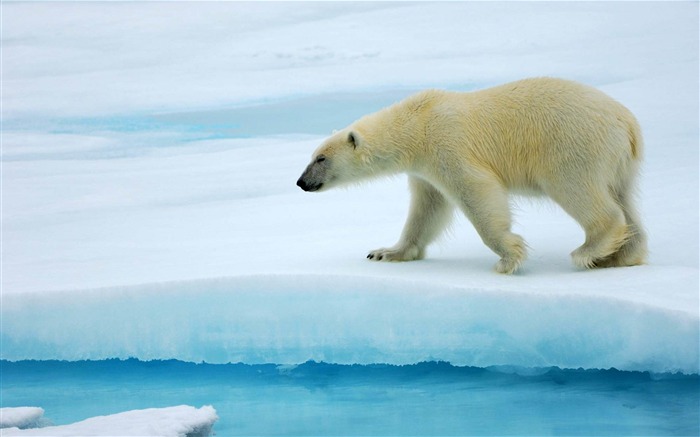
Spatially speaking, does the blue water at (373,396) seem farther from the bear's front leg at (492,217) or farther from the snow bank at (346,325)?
the bear's front leg at (492,217)

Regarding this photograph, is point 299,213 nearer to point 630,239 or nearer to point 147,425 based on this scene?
point 630,239

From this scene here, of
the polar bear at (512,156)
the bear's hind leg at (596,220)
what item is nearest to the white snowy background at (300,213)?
the bear's hind leg at (596,220)

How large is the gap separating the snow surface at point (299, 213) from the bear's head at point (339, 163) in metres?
0.46

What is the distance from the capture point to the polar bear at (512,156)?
4410 millimetres

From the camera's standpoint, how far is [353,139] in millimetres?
4641

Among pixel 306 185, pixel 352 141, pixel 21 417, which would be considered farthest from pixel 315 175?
pixel 21 417

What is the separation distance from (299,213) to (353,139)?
2.08 meters

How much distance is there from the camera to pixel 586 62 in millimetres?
12516

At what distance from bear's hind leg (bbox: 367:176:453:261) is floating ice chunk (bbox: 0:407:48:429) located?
199cm

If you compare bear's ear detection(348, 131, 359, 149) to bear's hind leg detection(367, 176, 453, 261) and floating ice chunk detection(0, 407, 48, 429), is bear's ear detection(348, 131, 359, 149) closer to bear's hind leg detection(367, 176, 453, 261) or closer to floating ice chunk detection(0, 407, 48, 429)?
bear's hind leg detection(367, 176, 453, 261)

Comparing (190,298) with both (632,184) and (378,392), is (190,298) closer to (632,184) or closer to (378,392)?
(378,392)

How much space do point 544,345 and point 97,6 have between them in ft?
56.7

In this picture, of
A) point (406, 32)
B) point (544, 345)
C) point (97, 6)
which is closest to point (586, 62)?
point (406, 32)

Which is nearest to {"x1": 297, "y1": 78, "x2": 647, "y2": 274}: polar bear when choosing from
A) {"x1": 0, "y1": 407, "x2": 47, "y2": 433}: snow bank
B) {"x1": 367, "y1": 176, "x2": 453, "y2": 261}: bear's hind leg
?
{"x1": 367, "y1": 176, "x2": 453, "y2": 261}: bear's hind leg
